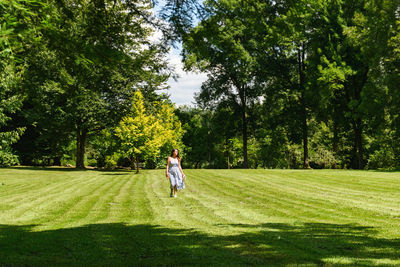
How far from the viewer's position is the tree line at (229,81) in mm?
5918

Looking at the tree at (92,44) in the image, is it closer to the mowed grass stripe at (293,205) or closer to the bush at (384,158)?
the mowed grass stripe at (293,205)

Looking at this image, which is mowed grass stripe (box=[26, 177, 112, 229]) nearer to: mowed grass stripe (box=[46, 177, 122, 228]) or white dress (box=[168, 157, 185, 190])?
mowed grass stripe (box=[46, 177, 122, 228])

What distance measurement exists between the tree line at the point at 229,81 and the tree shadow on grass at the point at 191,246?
9.84 feet

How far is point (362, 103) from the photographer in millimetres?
27719

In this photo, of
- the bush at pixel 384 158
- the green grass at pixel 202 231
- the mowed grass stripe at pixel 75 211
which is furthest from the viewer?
the bush at pixel 384 158

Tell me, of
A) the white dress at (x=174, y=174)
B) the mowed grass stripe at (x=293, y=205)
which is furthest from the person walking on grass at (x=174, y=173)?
the mowed grass stripe at (x=293, y=205)

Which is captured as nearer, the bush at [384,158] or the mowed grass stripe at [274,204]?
the mowed grass stripe at [274,204]

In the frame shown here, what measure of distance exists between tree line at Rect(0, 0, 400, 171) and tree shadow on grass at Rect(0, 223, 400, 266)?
118 inches

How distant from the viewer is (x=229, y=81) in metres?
37.3

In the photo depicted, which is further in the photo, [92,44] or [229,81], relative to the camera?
[229,81]

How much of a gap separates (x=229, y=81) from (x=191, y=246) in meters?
32.4

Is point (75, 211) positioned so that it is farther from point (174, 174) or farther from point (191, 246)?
point (191, 246)

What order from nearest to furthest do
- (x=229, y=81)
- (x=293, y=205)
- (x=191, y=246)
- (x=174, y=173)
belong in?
(x=191, y=246) → (x=293, y=205) → (x=174, y=173) → (x=229, y=81)

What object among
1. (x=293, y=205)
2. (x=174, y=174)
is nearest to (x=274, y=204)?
(x=293, y=205)
